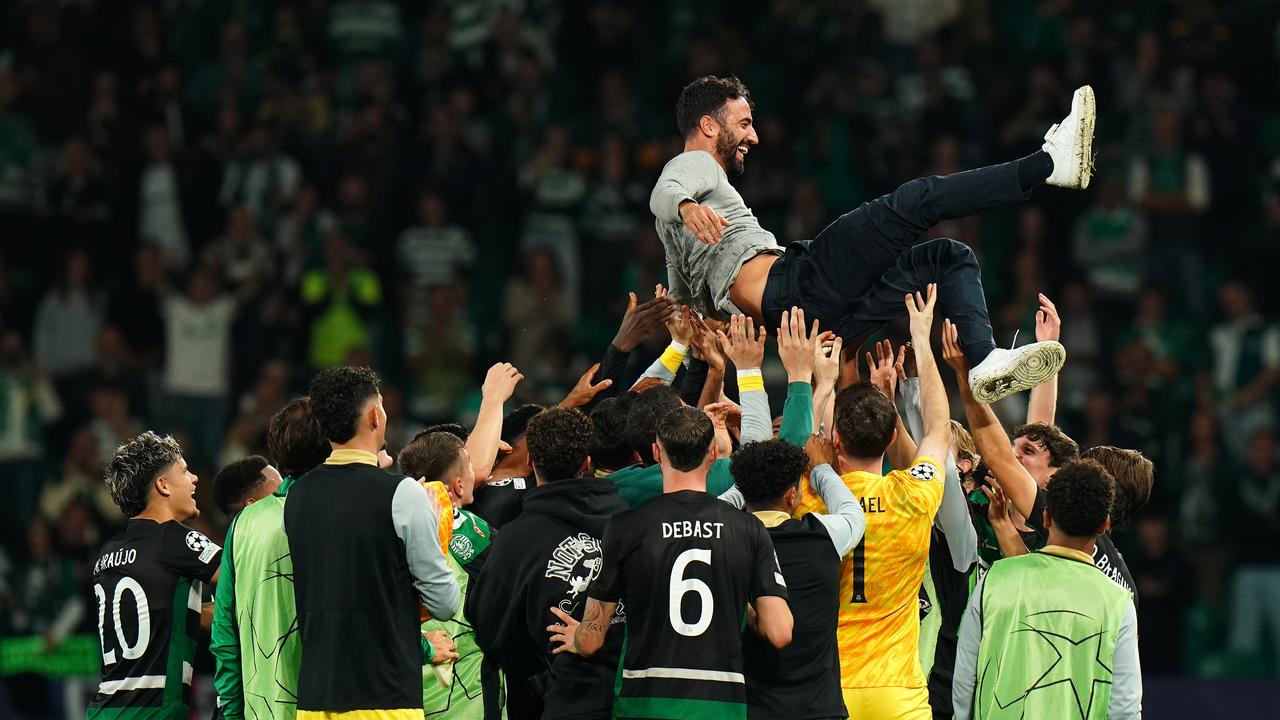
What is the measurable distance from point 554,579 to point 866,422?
1371mm

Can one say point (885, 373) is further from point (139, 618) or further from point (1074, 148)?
point (139, 618)

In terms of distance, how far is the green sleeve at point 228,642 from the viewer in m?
6.43

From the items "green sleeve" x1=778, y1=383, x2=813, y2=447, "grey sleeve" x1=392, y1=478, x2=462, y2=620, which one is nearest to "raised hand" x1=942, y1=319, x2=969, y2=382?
"green sleeve" x1=778, y1=383, x2=813, y2=447

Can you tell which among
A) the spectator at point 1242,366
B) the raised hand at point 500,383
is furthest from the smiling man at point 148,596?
the spectator at point 1242,366

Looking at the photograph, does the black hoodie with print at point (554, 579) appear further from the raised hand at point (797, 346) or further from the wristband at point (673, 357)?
the wristband at point (673, 357)

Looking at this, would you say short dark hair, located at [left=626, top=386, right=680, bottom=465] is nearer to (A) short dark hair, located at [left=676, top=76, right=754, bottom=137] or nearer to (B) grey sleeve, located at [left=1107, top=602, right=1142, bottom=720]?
(A) short dark hair, located at [left=676, top=76, right=754, bottom=137]

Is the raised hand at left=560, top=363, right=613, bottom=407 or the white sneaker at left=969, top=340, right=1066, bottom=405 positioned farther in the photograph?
the raised hand at left=560, top=363, right=613, bottom=407

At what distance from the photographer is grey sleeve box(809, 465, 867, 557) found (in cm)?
624

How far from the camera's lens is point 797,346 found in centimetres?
703

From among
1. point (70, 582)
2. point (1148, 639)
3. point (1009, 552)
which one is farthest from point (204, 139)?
point (1009, 552)

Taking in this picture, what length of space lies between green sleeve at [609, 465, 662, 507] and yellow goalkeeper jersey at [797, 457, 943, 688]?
589 millimetres

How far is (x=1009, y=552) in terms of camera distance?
274 inches

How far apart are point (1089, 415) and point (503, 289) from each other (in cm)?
528

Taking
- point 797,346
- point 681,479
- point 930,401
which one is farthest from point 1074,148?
point 681,479
